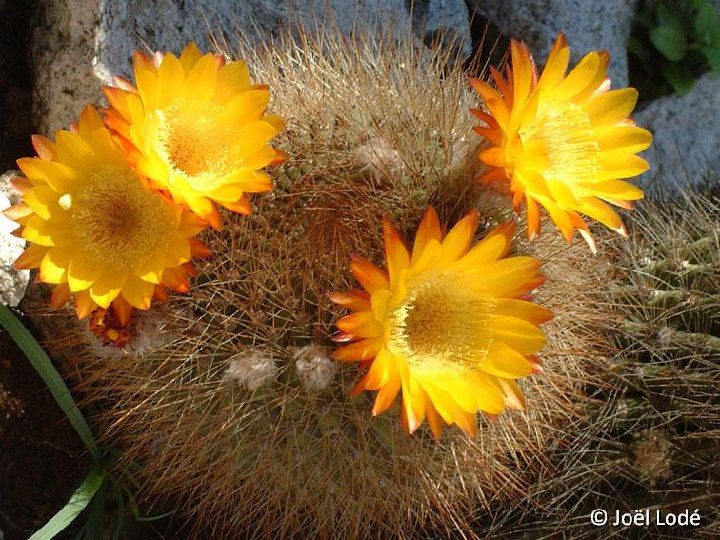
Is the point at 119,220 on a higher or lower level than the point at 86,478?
higher

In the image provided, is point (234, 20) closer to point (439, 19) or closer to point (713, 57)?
point (439, 19)

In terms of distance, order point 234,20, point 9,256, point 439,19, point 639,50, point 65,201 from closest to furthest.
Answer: point 65,201
point 9,256
point 234,20
point 439,19
point 639,50

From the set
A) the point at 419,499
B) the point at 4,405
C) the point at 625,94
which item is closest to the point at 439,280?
the point at 625,94

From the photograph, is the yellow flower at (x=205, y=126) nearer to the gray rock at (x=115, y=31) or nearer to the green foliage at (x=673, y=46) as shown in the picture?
the gray rock at (x=115, y=31)

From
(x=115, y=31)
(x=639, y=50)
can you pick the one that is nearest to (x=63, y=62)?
(x=115, y=31)

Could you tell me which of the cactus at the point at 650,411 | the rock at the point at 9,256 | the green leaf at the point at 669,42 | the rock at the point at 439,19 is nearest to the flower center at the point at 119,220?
the rock at the point at 9,256
